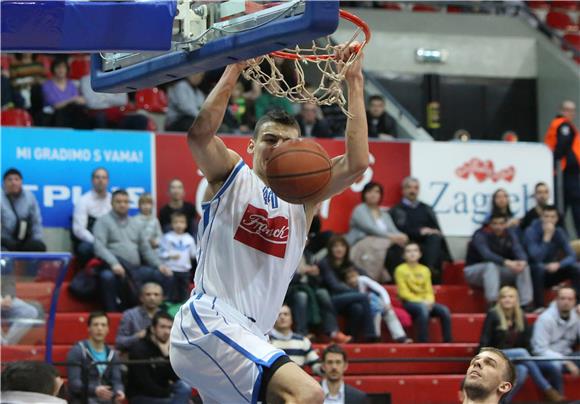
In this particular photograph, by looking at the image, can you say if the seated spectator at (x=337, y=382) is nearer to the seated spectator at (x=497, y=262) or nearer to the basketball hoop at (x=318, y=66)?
the seated spectator at (x=497, y=262)

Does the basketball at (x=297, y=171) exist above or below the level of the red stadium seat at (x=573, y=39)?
below

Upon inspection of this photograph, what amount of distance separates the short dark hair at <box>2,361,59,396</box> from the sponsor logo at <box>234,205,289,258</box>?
54.6 inches

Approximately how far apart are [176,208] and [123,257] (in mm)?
951

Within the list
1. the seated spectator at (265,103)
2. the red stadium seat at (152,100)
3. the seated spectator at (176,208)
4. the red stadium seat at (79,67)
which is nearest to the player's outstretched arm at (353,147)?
the seated spectator at (176,208)

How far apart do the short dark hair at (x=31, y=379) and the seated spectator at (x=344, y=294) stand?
7.60 meters

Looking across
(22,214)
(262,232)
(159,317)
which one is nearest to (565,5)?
(22,214)

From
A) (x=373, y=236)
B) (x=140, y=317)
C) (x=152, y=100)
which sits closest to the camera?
(x=140, y=317)

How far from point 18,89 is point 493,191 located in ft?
18.5

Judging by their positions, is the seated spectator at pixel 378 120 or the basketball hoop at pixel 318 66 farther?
the seated spectator at pixel 378 120

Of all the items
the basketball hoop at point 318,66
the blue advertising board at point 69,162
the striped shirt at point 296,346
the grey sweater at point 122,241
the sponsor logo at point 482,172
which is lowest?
the striped shirt at point 296,346

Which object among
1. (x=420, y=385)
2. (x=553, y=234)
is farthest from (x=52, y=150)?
(x=553, y=234)

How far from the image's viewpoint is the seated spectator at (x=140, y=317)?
11.2m

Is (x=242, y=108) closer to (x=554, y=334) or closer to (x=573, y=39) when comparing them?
(x=554, y=334)

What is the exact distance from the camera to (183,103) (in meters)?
14.2
